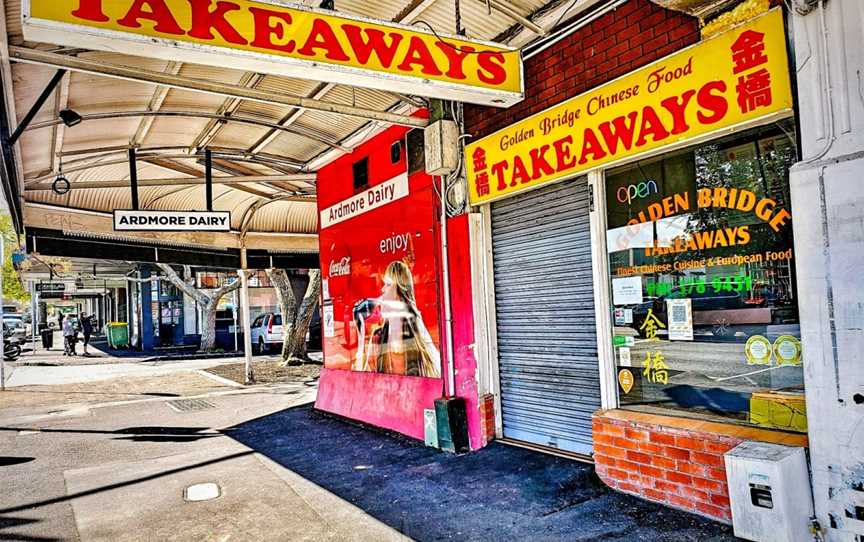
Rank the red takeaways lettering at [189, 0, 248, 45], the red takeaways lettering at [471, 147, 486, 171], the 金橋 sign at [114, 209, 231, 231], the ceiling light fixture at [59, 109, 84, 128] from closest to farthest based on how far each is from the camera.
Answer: the red takeaways lettering at [189, 0, 248, 45], the ceiling light fixture at [59, 109, 84, 128], the red takeaways lettering at [471, 147, 486, 171], the 金橋 sign at [114, 209, 231, 231]

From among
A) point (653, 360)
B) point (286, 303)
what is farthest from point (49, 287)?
point (653, 360)

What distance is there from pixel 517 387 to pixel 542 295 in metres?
1.10

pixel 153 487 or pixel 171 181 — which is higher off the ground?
pixel 171 181

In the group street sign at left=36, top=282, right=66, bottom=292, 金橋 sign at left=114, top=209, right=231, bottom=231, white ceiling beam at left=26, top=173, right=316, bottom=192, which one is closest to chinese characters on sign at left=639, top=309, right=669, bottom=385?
金橋 sign at left=114, top=209, right=231, bottom=231

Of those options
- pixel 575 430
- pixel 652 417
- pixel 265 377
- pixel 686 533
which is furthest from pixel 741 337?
pixel 265 377

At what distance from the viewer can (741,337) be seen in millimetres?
4242

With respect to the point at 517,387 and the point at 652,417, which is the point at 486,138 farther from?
the point at 652,417

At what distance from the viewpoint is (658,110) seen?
4512 millimetres

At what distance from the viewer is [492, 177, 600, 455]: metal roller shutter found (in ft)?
18.1

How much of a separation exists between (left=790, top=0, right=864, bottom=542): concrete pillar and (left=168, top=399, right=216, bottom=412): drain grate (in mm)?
9159

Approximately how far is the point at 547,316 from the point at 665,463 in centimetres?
190

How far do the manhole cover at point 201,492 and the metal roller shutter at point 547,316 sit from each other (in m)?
3.09

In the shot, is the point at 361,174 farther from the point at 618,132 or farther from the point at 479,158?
the point at 618,132

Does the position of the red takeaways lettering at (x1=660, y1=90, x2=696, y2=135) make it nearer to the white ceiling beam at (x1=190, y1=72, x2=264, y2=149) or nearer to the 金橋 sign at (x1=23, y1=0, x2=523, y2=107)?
the 金橋 sign at (x1=23, y1=0, x2=523, y2=107)
